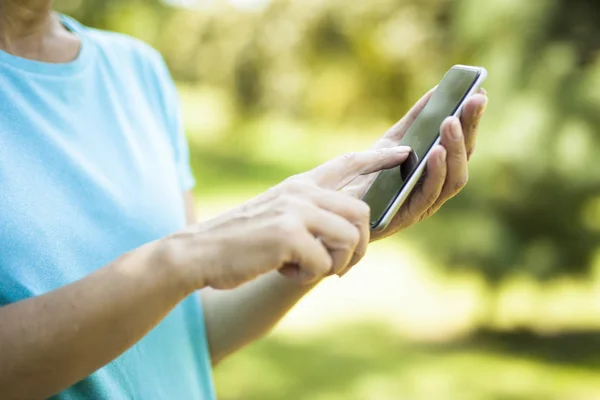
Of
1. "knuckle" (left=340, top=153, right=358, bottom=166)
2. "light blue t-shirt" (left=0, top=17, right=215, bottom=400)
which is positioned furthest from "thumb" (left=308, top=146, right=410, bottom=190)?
"light blue t-shirt" (left=0, top=17, right=215, bottom=400)

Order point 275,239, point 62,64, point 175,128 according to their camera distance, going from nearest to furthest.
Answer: point 275,239 → point 62,64 → point 175,128

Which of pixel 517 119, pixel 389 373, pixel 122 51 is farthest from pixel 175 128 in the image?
pixel 389 373

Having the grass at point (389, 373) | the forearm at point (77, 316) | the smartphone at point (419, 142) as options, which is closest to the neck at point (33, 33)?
the forearm at point (77, 316)

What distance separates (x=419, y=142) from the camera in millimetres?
1273

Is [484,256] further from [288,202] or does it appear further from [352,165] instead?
[288,202]

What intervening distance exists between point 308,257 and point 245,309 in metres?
0.57

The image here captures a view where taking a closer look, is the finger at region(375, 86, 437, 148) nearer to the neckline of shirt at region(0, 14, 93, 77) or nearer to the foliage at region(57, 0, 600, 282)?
the neckline of shirt at region(0, 14, 93, 77)

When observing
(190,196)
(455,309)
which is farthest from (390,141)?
(455,309)

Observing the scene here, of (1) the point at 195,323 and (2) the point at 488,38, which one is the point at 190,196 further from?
(2) the point at 488,38

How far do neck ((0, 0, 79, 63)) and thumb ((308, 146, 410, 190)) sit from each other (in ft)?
2.07

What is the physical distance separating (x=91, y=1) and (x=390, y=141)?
5.46 meters

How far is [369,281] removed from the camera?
771 cm

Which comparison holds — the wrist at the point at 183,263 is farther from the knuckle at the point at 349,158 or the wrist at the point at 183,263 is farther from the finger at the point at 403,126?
the finger at the point at 403,126

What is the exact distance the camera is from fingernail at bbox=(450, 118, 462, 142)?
1210 millimetres
